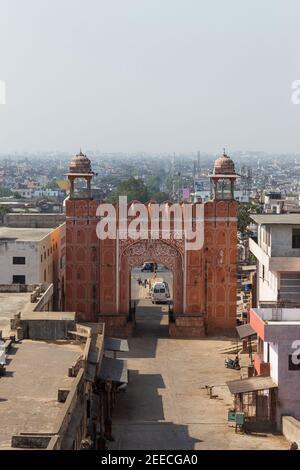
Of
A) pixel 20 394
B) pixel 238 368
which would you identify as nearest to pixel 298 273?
pixel 238 368

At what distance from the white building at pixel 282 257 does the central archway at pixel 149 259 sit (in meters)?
5.68

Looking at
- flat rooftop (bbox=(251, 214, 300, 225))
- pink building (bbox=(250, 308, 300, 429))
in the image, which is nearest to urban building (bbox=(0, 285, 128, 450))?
pink building (bbox=(250, 308, 300, 429))

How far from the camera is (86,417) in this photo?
2195cm

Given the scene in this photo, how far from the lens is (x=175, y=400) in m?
28.4

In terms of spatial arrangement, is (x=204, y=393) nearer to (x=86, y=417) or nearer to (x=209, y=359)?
(x=209, y=359)

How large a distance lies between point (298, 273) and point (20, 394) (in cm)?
1417

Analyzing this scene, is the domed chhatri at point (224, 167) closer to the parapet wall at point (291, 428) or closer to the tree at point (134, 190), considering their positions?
the parapet wall at point (291, 428)

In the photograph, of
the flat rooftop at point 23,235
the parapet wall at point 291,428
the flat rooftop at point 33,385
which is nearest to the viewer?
the flat rooftop at point 33,385

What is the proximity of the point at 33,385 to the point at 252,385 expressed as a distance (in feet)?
22.6

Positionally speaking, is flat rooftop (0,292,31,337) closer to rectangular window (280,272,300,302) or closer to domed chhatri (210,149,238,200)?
rectangular window (280,272,300,302)

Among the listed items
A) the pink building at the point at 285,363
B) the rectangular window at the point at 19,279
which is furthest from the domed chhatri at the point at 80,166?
the pink building at the point at 285,363

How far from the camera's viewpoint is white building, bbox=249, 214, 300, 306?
32.0m

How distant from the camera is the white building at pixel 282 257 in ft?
105

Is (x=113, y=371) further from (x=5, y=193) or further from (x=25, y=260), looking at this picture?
(x=5, y=193)
